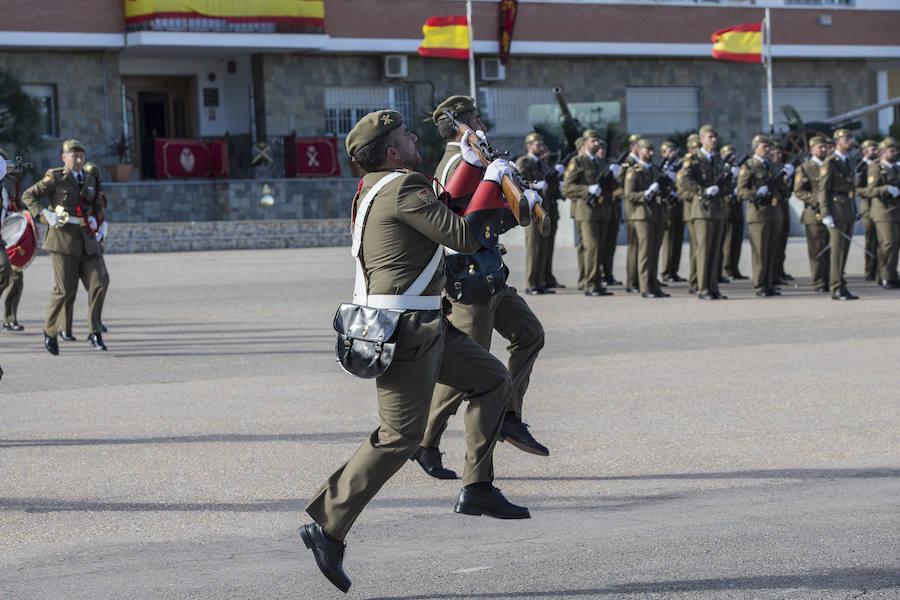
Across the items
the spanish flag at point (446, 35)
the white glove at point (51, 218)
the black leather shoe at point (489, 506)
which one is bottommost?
the black leather shoe at point (489, 506)

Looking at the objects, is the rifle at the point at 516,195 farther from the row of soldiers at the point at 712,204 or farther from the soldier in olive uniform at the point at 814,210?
the soldier in olive uniform at the point at 814,210

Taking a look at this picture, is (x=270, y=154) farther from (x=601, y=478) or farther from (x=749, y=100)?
(x=601, y=478)

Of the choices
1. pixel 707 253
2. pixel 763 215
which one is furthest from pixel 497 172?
pixel 763 215

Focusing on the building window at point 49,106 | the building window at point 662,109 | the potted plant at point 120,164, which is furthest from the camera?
the building window at point 662,109

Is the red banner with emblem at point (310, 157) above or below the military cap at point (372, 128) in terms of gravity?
above

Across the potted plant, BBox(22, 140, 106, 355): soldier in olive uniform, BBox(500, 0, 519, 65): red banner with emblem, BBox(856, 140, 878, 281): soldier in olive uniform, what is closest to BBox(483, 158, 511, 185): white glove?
BBox(22, 140, 106, 355): soldier in olive uniform

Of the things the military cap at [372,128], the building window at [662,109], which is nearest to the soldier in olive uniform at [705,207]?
the military cap at [372,128]

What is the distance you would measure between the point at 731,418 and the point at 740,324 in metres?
5.60

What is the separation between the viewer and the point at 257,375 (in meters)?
11.0

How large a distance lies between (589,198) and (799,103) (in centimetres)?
2561

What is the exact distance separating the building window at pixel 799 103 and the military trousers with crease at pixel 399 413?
3629 cm

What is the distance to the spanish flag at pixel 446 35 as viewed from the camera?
3372 cm

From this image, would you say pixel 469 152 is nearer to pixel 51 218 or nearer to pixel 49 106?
pixel 51 218

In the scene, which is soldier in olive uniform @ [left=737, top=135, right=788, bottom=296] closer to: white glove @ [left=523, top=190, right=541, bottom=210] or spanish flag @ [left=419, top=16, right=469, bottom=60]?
white glove @ [left=523, top=190, right=541, bottom=210]
